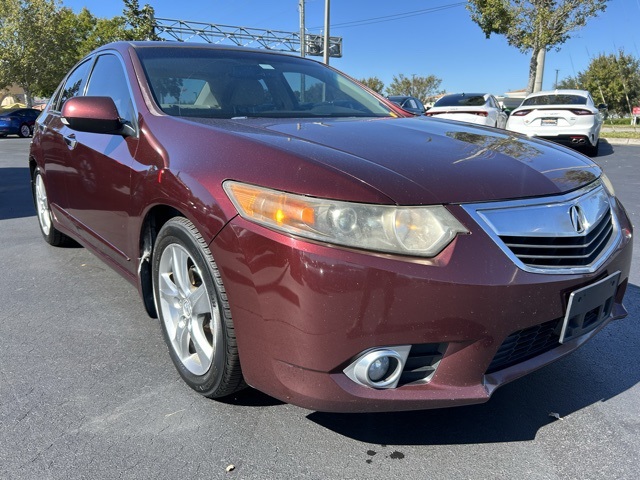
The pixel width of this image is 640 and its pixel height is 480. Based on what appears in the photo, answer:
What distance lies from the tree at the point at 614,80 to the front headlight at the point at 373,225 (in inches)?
1642

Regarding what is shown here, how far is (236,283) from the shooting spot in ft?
6.05

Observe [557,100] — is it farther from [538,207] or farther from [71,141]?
A: [538,207]

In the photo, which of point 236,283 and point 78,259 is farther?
point 78,259

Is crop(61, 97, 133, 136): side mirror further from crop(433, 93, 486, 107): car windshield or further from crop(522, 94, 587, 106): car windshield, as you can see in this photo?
crop(522, 94, 587, 106): car windshield

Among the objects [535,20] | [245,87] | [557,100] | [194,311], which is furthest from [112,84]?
[535,20]

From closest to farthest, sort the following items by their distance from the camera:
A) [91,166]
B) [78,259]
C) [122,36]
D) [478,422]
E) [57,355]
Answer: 1. [478,422]
2. [57,355]
3. [91,166]
4. [78,259]
5. [122,36]

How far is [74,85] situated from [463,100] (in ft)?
32.3

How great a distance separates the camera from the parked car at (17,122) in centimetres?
2359

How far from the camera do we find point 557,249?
6.17 ft

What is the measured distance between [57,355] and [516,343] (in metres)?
2.14

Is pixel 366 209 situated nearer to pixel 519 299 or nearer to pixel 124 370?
pixel 519 299

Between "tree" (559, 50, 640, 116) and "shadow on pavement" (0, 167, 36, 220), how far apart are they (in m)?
38.4

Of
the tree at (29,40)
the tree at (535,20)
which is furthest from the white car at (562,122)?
the tree at (29,40)

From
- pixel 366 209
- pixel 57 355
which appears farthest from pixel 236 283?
pixel 57 355
